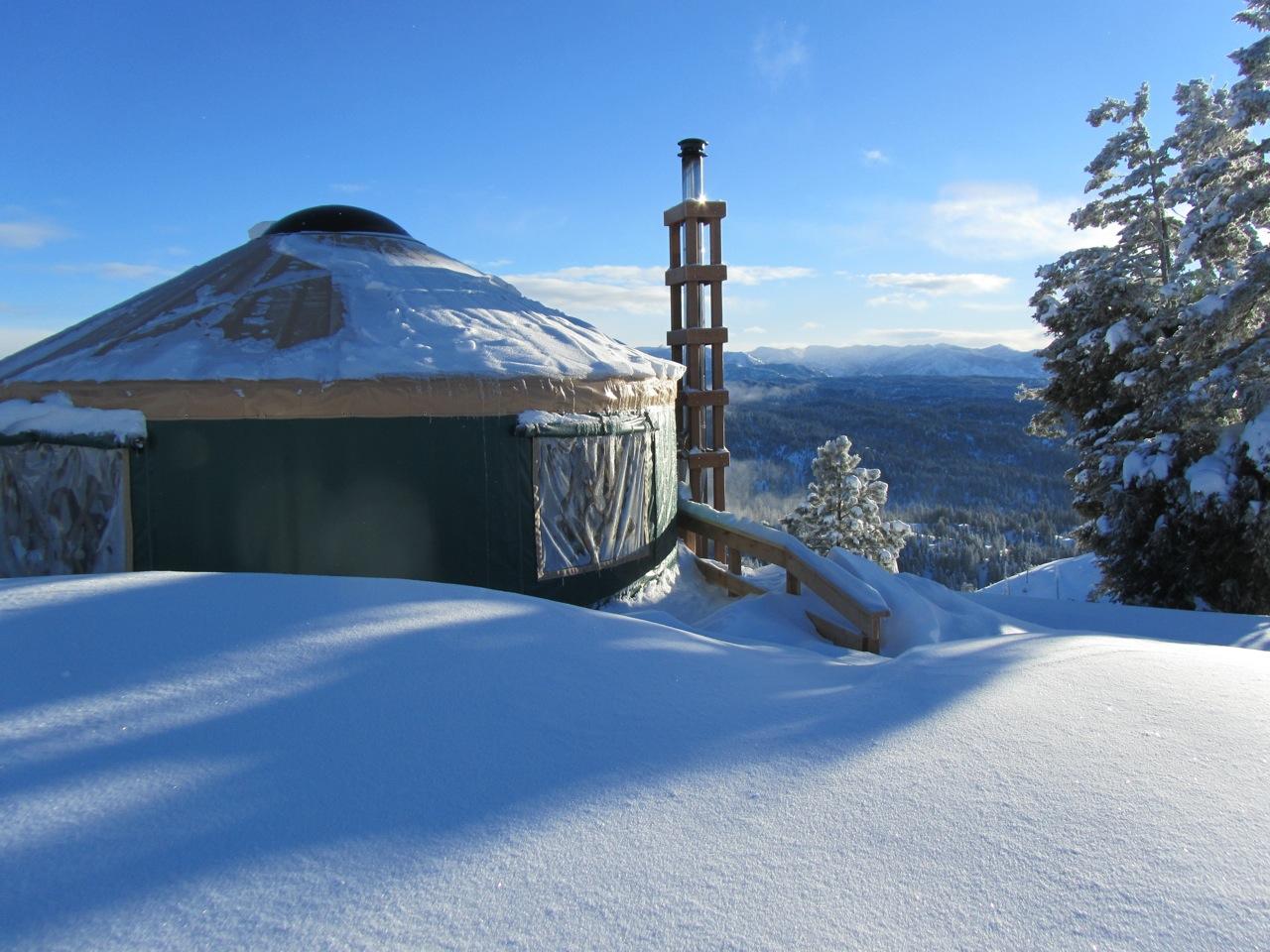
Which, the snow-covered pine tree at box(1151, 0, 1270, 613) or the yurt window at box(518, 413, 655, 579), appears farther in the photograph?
the snow-covered pine tree at box(1151, 0, 1270, 613)

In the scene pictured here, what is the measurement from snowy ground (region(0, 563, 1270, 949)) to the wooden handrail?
202 cm

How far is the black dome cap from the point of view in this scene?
7.43 metres

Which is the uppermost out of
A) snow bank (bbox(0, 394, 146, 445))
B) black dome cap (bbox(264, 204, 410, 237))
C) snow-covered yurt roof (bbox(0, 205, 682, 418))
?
black dome cap (bbox(264, 204, 410, 237))

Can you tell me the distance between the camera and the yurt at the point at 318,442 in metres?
5.11

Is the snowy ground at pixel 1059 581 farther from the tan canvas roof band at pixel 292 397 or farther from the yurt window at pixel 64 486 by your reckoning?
the yurt window at pixel 64 486

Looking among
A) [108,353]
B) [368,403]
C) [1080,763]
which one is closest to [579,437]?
[368,403]

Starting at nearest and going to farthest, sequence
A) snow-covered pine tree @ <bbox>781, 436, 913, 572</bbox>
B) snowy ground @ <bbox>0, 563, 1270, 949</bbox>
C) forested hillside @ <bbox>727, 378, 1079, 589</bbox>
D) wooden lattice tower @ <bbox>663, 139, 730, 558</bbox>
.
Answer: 1. snowy ground @ <bbox>0, 563, 1270, 949</bbox>
2. wooden lattice tower @ <bbox>663, 139, 730, 558</bbox>
3. snow-covered pine tree @ <bbox>781, 436, 913, 572</bbox>
4. forested hillside @ <bbox>727, 378, 1079, 589</bbox>

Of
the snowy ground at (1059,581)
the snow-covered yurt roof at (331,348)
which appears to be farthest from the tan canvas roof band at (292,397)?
the snowy ground at (1059,581)

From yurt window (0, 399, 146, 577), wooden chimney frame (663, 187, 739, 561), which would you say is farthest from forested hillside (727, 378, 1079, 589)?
yurt window (0, 399, 146, 577)

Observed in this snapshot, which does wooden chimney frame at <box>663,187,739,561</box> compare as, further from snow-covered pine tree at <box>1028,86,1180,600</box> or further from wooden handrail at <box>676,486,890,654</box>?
snow-covered pine tree at <box>1028,86,1180,600</box>

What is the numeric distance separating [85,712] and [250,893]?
0.90 m

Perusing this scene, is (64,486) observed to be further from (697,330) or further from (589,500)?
(697,330)

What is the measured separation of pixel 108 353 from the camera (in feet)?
17.8

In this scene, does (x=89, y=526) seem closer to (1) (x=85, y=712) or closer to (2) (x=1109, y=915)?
(1) (x=85, y=712)
